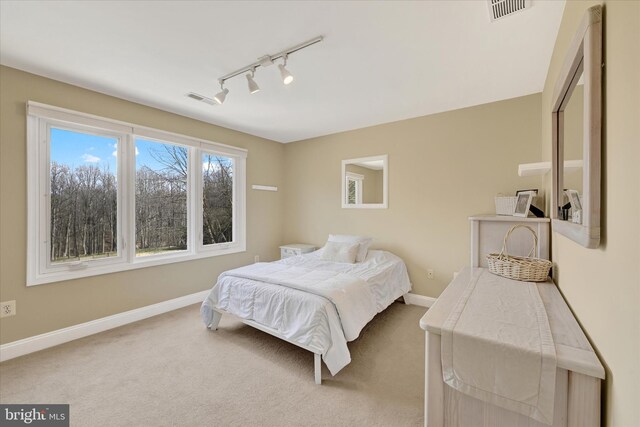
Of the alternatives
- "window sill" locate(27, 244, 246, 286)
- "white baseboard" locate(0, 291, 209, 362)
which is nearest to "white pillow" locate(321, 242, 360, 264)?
"window sill" locate(27, 244, 246, 286)

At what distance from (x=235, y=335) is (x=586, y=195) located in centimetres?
285

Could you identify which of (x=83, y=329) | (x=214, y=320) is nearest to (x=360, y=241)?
(x=214, y=320)

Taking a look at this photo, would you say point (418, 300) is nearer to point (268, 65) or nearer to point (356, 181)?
point (356, 181)

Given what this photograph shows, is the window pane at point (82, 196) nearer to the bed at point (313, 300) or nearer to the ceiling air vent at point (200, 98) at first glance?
the ceiling air vent at point (200, 98)

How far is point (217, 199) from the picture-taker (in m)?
3.99

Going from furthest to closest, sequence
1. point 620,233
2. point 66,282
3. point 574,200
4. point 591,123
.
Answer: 1. point 66,282
2. point 574,200
3. point 591,123
4. point 620,233

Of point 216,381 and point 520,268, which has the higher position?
point 520,268

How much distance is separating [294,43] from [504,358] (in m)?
2.20

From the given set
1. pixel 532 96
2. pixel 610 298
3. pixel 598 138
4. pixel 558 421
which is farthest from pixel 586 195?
pixel 532 96

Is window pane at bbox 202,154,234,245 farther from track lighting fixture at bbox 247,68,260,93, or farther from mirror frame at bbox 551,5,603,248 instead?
mirror frame at bbox 551,5,603,248

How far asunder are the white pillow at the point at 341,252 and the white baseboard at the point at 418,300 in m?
0.94

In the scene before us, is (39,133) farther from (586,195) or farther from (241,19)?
(586,195)

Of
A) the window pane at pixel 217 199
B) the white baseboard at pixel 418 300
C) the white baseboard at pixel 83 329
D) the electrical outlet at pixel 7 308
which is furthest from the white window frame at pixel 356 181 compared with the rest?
the electrical outlet at pixel 7 308

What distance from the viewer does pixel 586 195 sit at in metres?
0.93
